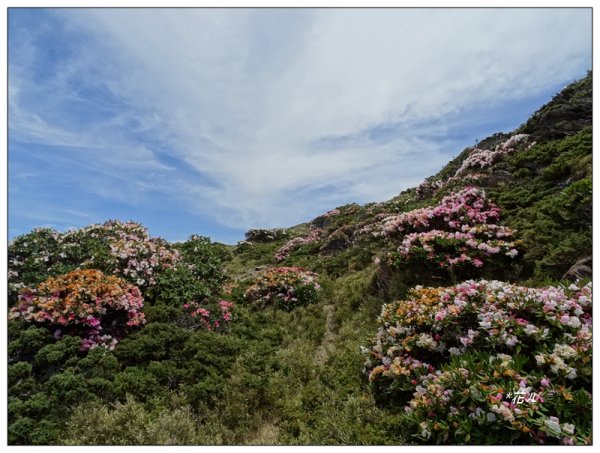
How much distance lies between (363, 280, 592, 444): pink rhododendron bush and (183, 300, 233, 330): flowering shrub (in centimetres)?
455

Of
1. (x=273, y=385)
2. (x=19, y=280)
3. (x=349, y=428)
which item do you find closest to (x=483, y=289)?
(x=349, y=428)

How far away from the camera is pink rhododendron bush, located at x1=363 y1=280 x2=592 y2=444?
12.9 feet

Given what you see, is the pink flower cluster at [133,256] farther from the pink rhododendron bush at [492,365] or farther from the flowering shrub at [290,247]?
the flowering shrub at [290,247]

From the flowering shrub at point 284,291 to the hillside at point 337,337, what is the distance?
0.07 m

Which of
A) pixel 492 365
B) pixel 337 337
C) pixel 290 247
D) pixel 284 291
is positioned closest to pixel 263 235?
pixel 290 247

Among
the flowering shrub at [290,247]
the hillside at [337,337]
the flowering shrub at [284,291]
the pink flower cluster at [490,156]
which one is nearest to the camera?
the hillside at [337,337]

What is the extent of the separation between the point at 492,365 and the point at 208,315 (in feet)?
24.0

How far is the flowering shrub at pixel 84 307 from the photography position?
24.2ft

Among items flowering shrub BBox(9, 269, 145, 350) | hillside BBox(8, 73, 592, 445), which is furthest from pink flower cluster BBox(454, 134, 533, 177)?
flowering shrub BBox(9, 269, 145, 350)

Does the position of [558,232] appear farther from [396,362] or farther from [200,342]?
[200,342]

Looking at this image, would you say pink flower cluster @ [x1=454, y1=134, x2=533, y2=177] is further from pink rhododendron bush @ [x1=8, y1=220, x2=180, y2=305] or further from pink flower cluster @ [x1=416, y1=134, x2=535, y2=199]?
pink rhododendron bush @ [x1=8, y1=220, x2=180, y2=305]

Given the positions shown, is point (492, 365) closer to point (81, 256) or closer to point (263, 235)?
point (81, 256)

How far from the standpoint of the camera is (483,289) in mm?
6332

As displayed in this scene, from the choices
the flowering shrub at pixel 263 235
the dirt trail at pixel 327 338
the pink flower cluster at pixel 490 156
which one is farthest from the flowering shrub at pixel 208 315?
the flowering shrub at pixel 263 235
